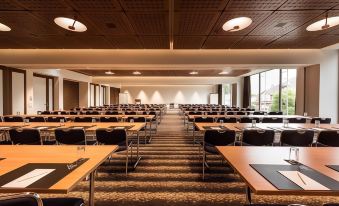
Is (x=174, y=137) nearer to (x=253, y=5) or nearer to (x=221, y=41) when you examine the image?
(x=221, y=41)

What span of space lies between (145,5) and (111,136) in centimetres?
225

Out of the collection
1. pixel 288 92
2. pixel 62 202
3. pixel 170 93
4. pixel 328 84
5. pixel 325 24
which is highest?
pixel 325 24

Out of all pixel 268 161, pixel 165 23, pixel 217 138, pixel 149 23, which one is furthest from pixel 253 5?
pixel 268 161

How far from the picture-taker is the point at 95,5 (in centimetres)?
412

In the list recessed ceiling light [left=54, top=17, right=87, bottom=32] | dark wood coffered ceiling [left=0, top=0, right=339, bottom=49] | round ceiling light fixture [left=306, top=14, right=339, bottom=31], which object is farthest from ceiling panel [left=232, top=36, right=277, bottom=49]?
recessed ceiling light [left=54, top=17, right=87, bottom=32]

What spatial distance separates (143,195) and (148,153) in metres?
2.35

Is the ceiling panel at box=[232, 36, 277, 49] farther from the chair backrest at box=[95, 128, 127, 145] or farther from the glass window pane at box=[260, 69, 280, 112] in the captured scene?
the glass window pane at box=[260, 69, 280, 112]

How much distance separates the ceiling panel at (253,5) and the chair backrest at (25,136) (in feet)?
12.4

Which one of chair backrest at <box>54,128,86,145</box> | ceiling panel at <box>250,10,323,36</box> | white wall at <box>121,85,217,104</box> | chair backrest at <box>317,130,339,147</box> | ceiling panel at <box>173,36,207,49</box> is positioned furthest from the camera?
white wall at <box>121,85,217,104</box>

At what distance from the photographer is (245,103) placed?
15.8m

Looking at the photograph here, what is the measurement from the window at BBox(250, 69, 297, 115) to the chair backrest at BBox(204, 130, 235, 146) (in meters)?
7.17

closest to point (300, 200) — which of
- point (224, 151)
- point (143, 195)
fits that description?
point (224, 151)

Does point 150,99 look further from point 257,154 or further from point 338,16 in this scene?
point 257,154

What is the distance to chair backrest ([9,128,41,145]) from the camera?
3.99 m
